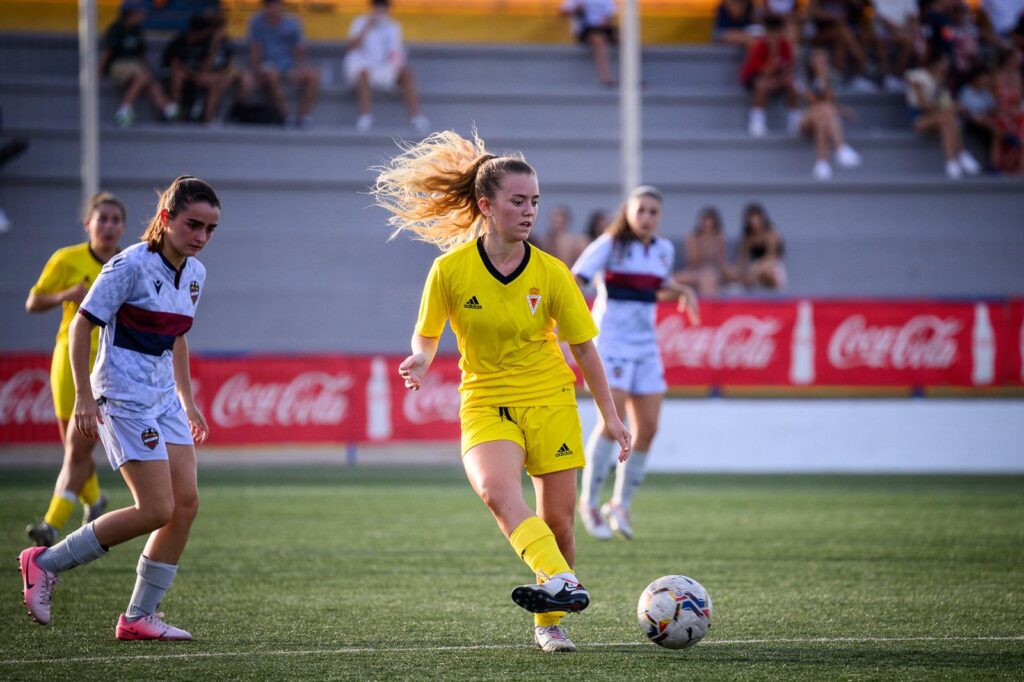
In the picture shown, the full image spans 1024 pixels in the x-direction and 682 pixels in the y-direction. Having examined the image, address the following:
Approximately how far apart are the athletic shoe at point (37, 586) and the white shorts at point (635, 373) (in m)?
4.65

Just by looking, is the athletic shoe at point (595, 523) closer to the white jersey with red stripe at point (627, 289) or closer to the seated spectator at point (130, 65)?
the white jersey with red stripe at point (627, 289)

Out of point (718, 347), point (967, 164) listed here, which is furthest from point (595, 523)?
point (967, 164)

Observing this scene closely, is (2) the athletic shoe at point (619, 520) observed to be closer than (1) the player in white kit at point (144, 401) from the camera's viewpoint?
No

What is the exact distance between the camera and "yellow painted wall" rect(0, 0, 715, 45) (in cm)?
2152

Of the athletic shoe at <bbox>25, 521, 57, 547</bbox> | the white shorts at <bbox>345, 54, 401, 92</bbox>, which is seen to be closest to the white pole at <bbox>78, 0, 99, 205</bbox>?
the white shorts at <bbox>345, 54, 401, 92</bbox>

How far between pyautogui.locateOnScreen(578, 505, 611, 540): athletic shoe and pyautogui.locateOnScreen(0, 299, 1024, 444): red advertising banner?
5394 mm

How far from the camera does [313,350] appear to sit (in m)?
17.6

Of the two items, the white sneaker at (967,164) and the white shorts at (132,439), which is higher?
the white sneaker at (967,164)

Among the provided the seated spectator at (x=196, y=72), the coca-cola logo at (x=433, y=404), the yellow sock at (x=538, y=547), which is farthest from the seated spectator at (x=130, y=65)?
the yellow sock at (x=538, y=547)

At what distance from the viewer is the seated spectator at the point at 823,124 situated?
20781 millimetres

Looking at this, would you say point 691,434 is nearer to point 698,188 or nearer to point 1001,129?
point 698,188

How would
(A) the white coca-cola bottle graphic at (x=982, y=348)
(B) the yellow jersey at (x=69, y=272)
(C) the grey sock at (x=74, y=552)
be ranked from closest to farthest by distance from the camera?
(C) the grey sock at (x=74, y=552) < (B) the yellow jersey at (x=69, y=272) < (A) the white coca-cola bottle graphic at (x=982, y=348)

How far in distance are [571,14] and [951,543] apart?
50.9 feet

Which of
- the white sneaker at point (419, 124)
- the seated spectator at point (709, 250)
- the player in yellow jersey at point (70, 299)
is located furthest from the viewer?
the white sneaker at point (419, 124)
